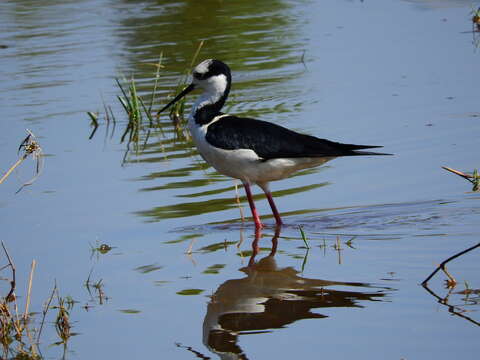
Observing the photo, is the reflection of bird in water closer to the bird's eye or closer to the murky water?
the murky water

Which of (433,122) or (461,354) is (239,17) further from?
(461,354)

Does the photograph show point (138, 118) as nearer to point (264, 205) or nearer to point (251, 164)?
point (264, 205)

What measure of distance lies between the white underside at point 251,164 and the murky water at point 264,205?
34cm

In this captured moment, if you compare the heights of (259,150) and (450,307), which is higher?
(259,150)

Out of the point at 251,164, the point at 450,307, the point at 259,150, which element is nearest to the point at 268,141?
the point at 259,150

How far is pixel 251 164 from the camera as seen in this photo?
23.9 ft

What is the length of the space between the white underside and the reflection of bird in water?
3.68 ft

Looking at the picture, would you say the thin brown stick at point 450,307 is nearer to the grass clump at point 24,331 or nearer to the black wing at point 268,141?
the black wing at point 268,141

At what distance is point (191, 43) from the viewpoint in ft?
45.3

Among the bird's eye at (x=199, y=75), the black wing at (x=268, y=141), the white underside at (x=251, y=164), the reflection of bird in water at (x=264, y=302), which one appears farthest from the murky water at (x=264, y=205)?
the bird's eye at (x=199, y=75)

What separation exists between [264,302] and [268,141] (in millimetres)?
1803

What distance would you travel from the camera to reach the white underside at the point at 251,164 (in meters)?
7.25

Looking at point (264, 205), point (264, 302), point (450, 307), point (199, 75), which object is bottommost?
point (264, 205)

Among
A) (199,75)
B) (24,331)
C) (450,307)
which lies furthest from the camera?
(199,75)
